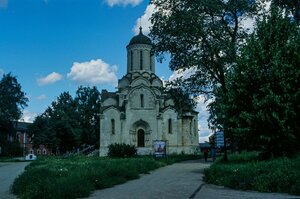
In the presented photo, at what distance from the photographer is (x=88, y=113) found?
70.0m

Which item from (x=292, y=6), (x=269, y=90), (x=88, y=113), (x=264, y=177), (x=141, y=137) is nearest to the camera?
(x=264, y=177)

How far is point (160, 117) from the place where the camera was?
50719 millimetres

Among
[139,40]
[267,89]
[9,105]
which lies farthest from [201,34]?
[9,105]

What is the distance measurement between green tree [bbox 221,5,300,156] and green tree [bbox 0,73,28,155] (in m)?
48.1

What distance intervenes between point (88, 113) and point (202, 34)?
50033 mm

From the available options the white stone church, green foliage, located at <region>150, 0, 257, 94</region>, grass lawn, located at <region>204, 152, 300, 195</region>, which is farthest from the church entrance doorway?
grass lawn, located at <region>204, 152, 300, 195</region>

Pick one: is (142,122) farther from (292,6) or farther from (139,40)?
(292,6)

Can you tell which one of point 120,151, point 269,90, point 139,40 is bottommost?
point 120,151

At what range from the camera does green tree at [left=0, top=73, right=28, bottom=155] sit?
190ft

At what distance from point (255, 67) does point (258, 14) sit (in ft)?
28.7

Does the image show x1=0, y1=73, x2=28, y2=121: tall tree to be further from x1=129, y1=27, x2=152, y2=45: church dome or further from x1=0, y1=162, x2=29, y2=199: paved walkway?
x1=0, y1=162, x2=29, y2=199: paved walkway

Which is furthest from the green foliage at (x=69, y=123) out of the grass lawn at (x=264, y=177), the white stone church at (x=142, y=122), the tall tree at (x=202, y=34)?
the grass lawn at (x=264, y=177)

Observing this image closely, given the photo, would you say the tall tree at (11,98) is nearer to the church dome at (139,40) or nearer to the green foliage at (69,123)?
the green foliage at (69,123)

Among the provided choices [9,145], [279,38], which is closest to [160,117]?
[9,145]
